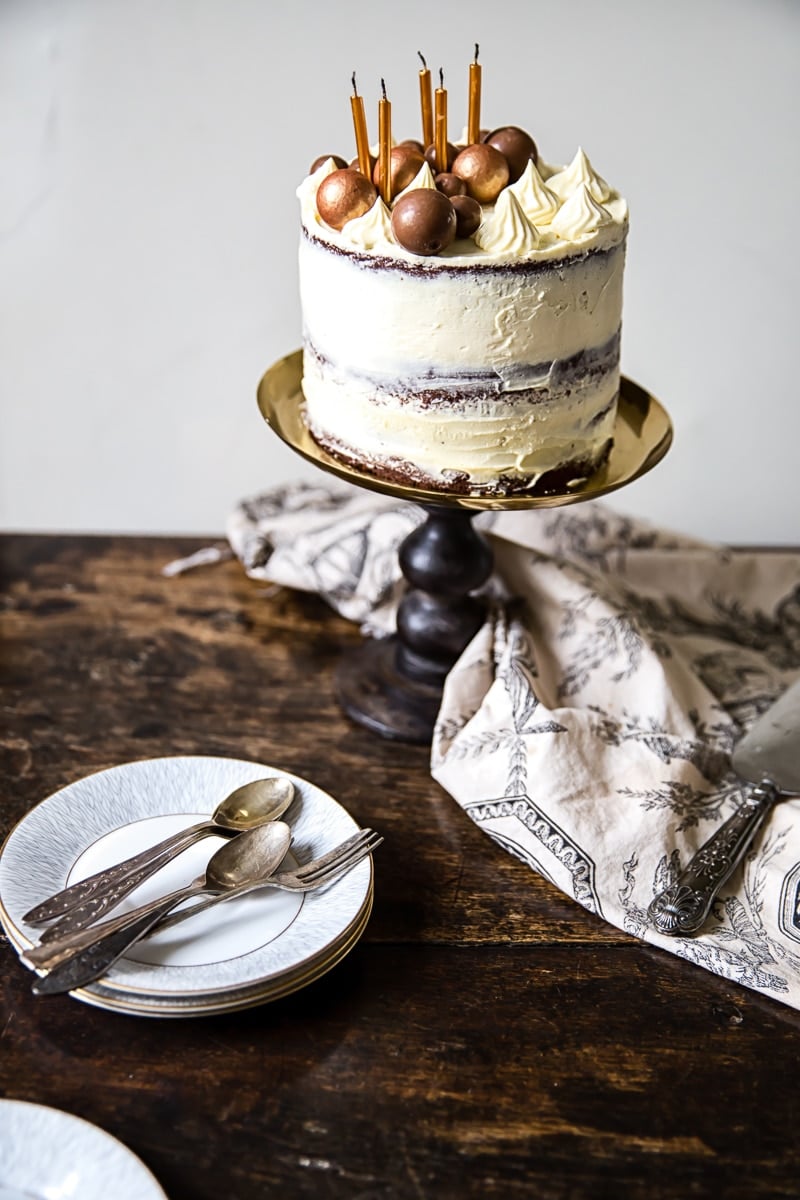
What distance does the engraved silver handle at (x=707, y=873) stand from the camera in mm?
711

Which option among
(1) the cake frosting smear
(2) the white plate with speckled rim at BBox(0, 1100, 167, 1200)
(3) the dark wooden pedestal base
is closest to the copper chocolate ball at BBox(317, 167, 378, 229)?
(1) the cake frosting smear

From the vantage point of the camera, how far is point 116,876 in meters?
0.68

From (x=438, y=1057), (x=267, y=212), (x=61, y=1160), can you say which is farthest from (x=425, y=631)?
(x=267, y=212)

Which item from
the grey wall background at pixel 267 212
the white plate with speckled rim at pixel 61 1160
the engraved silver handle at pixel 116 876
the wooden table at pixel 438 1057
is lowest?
the wooden table at pixel 438 1057

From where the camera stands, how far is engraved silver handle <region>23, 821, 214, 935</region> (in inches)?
25.7

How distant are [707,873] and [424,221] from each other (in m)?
0.42

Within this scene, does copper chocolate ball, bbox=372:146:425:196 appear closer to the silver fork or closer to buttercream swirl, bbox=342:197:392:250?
buttercream swirl, bbox=342:197:392:250

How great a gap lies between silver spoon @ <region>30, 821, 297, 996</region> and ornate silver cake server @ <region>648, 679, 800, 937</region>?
23 cm

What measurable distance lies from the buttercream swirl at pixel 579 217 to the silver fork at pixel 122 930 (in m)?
0.39

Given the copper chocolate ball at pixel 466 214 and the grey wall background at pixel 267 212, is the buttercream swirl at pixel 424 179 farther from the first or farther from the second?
the grey wall background at pixel 267 212

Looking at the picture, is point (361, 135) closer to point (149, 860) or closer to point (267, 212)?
point (149, 860)

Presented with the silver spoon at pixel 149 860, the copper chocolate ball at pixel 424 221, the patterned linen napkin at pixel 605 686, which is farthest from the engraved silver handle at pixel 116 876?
the copper chocolate ball at pixel 424 221

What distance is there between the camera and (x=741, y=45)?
1255 millimetres

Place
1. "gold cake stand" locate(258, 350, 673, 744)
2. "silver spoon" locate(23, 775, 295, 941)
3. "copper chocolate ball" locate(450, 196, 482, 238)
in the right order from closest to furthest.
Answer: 1. "silver spoon" locate(23, 775, 295, 941)
2. "copper chocolate ball" locate(450, 196, 482, 238)
3. "gold cake stand" locate(258, 350, 673, 744)
